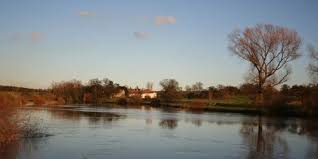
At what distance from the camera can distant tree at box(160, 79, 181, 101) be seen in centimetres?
8619

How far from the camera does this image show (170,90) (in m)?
87.0

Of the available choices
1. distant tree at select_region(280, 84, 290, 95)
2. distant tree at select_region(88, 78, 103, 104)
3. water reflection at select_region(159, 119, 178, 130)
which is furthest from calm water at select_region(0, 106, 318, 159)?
distant tree at select_region(88, 78, 103, 104)

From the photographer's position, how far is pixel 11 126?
60.1 feet

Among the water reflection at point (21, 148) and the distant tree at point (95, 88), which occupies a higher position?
the distant tree at point (95, 88)

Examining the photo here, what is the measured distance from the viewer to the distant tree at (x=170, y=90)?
8619cm

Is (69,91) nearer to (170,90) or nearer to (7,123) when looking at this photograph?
(170,90)

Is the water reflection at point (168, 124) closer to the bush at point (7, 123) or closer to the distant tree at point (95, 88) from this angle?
the bush at point (7, 123)

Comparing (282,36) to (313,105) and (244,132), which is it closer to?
(313,105)

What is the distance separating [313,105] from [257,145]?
2635 centimetres

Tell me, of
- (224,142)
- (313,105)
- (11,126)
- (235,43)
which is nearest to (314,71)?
(313,105)

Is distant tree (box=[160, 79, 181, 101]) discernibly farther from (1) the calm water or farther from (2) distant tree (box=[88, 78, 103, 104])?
(1) the calm water

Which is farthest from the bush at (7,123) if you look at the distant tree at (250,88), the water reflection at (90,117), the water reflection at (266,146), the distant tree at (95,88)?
the distant tree at (95,88)

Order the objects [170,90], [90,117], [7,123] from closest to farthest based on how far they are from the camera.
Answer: [7,123] < [90,117] < [170,90]

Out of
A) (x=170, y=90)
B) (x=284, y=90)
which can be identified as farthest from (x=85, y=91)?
(x=284, y=90)
